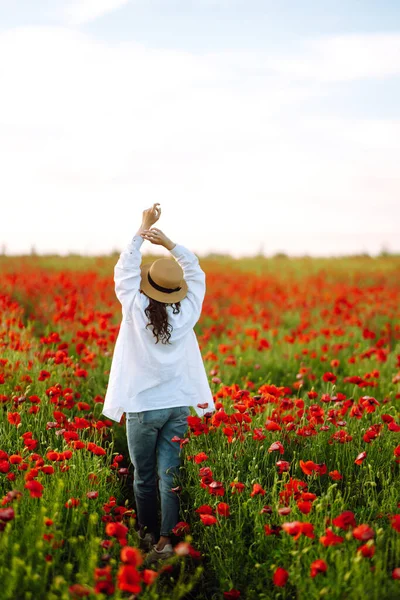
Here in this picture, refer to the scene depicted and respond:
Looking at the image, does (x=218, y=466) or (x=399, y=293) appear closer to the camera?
(x=218, y=466)

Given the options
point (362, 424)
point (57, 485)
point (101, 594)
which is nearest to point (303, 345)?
point (362, 424)

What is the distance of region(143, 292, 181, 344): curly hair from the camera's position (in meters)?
4.12

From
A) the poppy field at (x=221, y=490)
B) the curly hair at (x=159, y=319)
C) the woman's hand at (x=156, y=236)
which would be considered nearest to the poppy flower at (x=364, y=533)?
the poppy field at (x=221, y=490)

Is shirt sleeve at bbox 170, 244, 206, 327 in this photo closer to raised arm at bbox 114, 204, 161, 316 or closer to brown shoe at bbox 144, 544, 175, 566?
A: raised arm at bbox 114, 204, 161, 316

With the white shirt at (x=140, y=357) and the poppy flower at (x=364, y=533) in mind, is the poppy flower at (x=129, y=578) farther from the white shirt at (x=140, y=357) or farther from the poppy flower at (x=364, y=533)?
the white shirt at (x=140, y=357)

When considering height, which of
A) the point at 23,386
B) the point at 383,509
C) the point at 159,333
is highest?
the point at 159,333

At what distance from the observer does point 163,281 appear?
4.16 m

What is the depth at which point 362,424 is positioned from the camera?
17.5ft

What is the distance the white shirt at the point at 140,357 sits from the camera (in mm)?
4184

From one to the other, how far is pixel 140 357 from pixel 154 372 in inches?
5.5

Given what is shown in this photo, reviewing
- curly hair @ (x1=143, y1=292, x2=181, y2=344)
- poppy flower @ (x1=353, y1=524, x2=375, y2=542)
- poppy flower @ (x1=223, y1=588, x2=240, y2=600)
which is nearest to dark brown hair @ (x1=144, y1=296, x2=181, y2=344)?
curly hair @ (x1=143, y1=292, x2=181, y2=344)

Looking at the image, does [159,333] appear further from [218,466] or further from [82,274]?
[82,274]

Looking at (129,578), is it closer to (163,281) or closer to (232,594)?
(232,594)

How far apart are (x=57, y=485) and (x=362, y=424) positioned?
2671 mm
